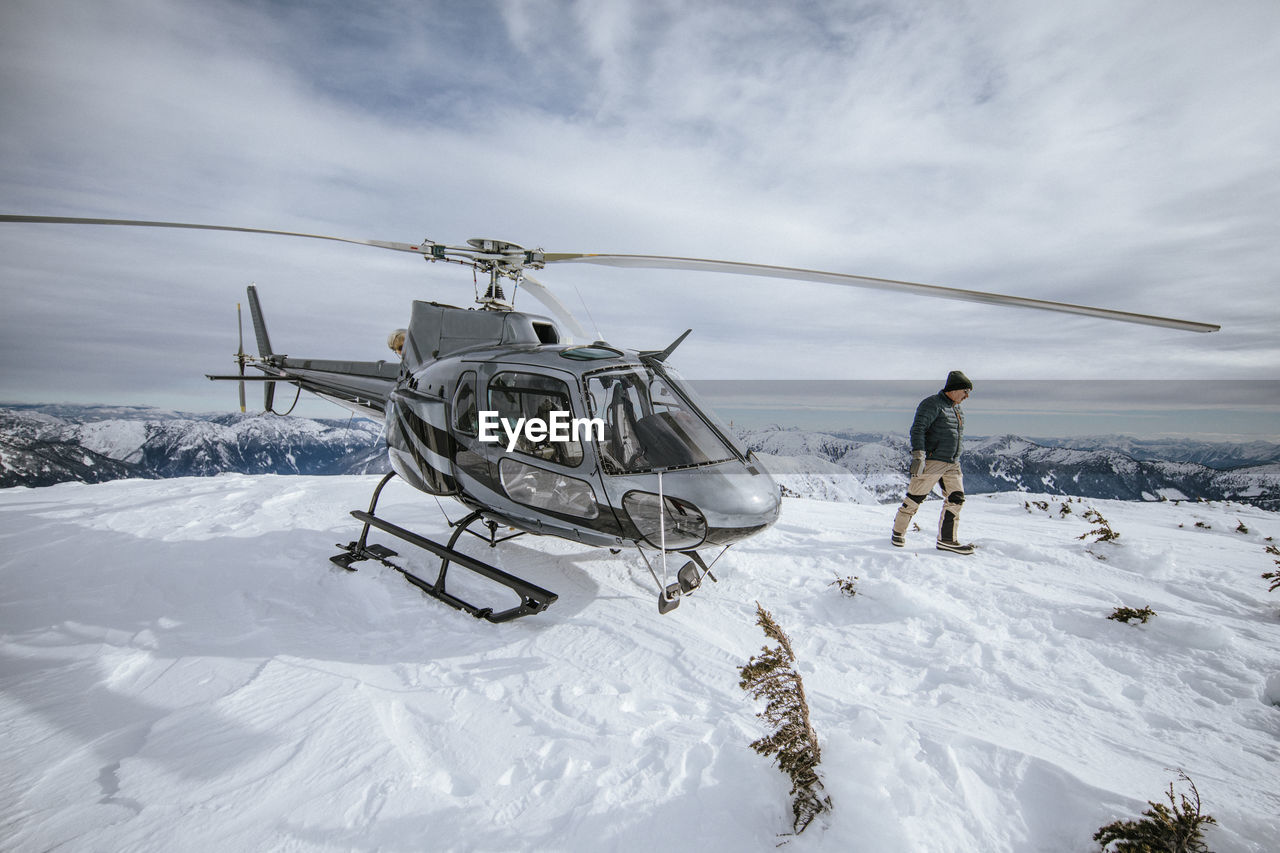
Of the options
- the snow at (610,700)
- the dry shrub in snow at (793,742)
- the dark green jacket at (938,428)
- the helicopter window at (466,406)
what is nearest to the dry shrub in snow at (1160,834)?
the snow at (610,700)

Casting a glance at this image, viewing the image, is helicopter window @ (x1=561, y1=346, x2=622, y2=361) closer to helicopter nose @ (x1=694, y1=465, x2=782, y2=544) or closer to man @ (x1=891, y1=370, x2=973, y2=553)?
helicopter nose @ (x1=694, y1=465, x2=782, y2=544)

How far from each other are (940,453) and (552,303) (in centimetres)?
560

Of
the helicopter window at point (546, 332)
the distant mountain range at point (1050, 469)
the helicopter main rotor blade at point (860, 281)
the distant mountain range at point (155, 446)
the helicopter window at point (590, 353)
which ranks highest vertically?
the helicopter main rotor blade at point (860, 281)

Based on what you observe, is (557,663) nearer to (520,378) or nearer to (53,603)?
(520,378)

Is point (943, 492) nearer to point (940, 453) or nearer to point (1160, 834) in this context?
point (940, 453)

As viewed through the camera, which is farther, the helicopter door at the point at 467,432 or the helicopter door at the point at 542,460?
the helicopter door at the point at 467,432

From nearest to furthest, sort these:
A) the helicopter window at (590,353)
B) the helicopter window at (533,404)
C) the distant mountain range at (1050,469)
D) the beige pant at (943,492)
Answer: the helicopter window at (533,404) → the helicopter window at (590,353) → the beige pant at (943,492) → the distant mountain range at (1050,469)

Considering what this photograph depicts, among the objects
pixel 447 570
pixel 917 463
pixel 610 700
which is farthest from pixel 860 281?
pixel 447 570

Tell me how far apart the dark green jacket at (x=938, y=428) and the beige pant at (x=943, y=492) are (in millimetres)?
140

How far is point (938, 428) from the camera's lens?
5816 millimetres

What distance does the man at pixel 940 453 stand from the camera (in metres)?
5.73

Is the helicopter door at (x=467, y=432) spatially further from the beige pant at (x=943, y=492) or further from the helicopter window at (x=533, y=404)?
the beige pant at (x=943, y=492)

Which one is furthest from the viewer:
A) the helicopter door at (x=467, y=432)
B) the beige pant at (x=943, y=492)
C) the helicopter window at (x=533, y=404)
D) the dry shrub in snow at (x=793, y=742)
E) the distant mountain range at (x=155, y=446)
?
the distant mountain range at (x=155, y=446)

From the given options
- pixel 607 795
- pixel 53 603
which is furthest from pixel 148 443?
pixel 607 795
